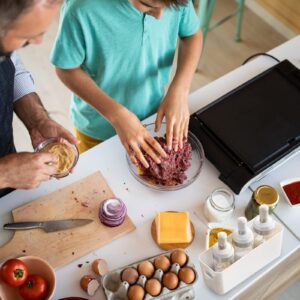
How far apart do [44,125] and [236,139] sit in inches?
21.7

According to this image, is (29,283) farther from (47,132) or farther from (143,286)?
(47,132)

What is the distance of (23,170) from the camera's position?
3.90 ft

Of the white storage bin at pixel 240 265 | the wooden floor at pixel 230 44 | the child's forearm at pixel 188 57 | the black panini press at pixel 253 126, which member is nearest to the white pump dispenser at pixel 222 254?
the white storage bin at pixel 240 265

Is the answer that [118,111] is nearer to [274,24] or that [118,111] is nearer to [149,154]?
[149,154]

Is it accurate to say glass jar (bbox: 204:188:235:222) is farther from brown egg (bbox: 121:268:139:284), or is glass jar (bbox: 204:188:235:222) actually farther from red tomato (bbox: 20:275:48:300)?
red tomato (bbox: 20:275:48:300)

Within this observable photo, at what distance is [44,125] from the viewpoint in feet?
4.47

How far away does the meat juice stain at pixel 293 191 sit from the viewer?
1313 millimetres

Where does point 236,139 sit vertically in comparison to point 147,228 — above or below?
above

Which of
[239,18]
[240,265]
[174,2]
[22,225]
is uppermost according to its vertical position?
[174,2]

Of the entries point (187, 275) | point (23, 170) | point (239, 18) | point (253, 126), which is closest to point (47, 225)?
point (23, 170)

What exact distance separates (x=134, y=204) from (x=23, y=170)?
324 mm

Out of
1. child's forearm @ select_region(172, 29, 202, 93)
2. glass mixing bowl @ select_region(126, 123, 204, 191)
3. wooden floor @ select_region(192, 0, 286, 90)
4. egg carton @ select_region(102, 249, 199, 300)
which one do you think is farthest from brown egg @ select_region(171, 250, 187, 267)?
wooden floor @ select_region(192, 0, 286, 90)

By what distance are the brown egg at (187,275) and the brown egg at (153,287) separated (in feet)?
0.18

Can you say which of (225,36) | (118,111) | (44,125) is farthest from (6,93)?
(225,36)
